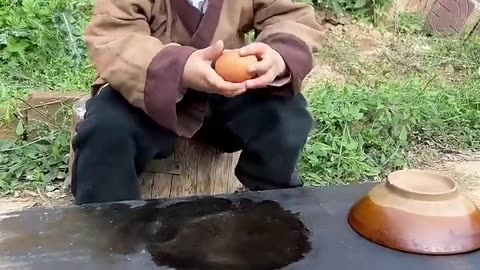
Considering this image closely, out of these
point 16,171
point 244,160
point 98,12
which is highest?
Result: point 98,12

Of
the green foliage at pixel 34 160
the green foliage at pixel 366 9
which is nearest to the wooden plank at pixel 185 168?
the green foliage at pixel 34 160

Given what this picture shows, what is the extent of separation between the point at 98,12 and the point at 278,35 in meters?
0.45

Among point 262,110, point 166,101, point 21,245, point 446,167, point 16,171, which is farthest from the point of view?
point 446,167

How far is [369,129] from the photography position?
353 centimetres

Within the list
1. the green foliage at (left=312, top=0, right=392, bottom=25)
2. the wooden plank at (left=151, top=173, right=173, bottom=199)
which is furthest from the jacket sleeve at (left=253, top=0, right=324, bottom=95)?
the green foliage at (left=312, top=0, right=392, bottom=25)

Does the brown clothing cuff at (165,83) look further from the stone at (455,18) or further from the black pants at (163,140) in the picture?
the stone at (455,18)

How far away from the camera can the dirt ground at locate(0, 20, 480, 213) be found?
3023 millimetres

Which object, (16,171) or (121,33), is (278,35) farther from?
(16,171)

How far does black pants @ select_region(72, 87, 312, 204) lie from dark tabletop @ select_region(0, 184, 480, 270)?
35 cm

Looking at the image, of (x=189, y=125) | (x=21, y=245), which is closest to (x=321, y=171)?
(x=189, y=125)

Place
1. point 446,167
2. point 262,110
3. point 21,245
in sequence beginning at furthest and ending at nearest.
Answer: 1. point 446,167
2. point 262,110
3. point 21,245

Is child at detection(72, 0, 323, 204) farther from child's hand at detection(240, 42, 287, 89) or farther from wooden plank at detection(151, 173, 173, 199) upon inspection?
wooden plank at detection(151, 173, 173, 199)

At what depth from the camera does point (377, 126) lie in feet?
11.6

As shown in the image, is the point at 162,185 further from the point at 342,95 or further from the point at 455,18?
the point at 455,18
